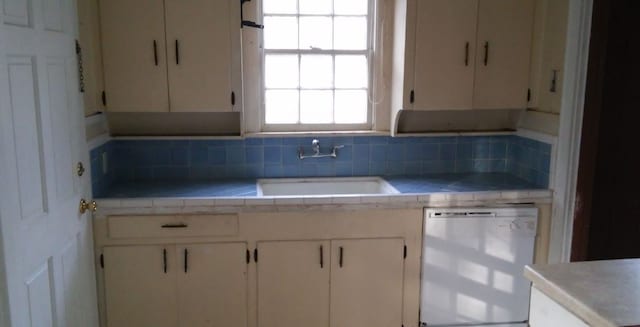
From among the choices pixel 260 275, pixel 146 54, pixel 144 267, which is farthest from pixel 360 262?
pixel 146 54

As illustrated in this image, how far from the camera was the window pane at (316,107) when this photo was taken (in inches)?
129

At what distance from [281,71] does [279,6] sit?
380 millimetres

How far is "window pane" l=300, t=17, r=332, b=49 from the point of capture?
3195 millimetres

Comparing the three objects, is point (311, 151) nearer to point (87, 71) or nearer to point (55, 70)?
point (87, 71)

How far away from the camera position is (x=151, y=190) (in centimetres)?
294

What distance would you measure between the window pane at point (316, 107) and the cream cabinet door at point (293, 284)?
85 centimetres

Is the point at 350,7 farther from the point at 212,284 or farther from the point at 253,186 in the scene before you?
Result: the point at 212,284

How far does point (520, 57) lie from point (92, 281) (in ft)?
8.73

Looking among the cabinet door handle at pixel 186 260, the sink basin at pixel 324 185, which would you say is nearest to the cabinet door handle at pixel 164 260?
the cabinet door handle at pixel 186 260

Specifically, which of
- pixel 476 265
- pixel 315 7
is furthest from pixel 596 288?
pixel 315 7

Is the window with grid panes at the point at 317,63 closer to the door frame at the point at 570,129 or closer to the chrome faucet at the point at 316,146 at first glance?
the chrome faucet at the point at 316,146

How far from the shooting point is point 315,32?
10.5ft

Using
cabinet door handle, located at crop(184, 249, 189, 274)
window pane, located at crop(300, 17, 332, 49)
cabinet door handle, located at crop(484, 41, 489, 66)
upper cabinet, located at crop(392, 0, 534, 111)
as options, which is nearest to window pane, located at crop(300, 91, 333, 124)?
window pane, located at crop(300, 17, 332, 49)

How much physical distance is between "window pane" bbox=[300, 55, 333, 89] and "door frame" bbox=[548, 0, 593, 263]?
1.35m
